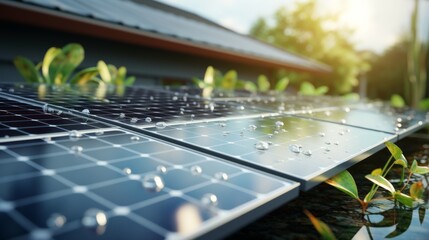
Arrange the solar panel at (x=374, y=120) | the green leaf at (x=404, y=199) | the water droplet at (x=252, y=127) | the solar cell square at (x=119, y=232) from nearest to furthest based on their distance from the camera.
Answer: the solar cell square at (x=119, y=232) → the green leaf at (x=404, y=199) → the water droplet at (x=252, y=127) → the solar panel at (x=374, y=120)

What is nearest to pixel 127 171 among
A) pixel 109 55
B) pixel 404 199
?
pixel 404 199

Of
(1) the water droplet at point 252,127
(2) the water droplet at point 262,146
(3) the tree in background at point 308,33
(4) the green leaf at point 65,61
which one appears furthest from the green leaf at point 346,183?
(3) the tree in background at point 308,33

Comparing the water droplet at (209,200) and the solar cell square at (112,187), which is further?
the water droplet at (209,200)

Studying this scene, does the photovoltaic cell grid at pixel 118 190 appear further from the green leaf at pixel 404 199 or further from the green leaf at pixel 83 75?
the green leaf at pixel 83 75

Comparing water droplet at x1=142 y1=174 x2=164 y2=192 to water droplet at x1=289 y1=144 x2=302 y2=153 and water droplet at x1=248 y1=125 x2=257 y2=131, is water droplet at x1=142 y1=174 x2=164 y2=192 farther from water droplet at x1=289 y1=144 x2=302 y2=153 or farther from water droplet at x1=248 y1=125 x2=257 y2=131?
water droplet at x1=248 y1=125 x2=257 y2=131

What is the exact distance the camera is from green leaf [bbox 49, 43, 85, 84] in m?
5.23

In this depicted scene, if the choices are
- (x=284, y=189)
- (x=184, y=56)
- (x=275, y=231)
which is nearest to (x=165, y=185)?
(x=284, y=189)

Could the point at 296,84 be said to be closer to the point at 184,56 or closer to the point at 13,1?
the point at 184,56

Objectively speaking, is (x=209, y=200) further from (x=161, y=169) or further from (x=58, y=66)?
(x=58, y=66)

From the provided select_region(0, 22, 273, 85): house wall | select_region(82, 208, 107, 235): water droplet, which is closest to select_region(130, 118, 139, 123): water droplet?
select_region(82, 208, 107, 235): water droplet

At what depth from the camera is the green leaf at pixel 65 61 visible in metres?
5.23

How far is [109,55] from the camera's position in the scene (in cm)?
905

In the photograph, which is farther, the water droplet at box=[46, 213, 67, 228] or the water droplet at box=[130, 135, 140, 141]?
the water droplet at box=[130, 135, 140, 141]

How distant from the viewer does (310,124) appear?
2793 millimetres
